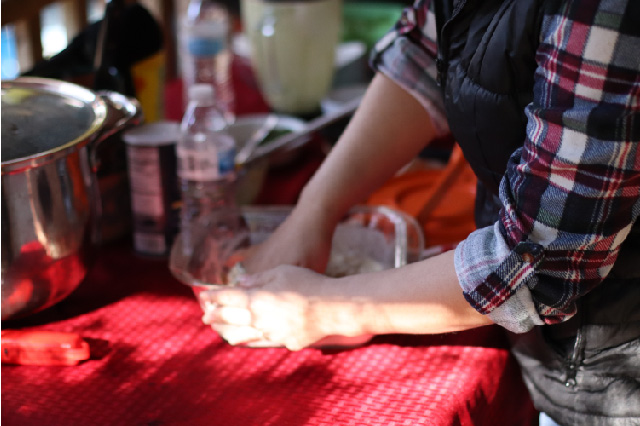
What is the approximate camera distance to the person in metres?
0.61

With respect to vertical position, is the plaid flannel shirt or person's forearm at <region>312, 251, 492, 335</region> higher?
the plaid flannel shirt

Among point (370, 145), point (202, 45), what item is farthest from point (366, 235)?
point (202, 45)

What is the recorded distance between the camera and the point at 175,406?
76cm

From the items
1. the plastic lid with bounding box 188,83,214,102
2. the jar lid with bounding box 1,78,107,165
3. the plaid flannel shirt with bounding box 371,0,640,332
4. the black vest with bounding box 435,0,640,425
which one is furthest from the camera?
the plastic lid with bounding box 188,83,214,102

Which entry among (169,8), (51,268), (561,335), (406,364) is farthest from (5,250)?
(169,8)

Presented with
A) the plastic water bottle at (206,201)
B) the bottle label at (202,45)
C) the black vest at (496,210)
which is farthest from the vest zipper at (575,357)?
the bottle label at (202,45)

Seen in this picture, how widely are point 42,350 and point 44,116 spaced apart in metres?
0.28

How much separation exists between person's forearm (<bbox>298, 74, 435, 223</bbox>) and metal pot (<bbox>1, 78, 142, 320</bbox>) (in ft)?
0.91

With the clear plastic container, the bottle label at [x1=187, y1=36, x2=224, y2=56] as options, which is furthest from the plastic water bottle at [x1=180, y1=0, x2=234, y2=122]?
the clear plastic container

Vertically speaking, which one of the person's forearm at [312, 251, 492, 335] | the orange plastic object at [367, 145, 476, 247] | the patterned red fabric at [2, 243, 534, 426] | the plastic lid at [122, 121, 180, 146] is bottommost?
the patterned red fabric at [2, 243, 534, 426]

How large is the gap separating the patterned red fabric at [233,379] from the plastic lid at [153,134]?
23 centimetres

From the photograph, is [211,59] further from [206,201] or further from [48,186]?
[48,186]

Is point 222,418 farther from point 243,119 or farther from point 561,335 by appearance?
point 243,119

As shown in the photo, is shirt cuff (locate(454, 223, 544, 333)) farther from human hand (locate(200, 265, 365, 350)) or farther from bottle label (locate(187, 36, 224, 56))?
bottle label (locate(187, 36, 224, 56))
